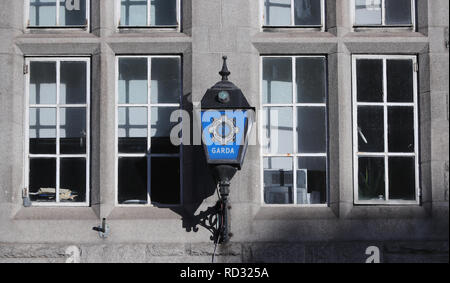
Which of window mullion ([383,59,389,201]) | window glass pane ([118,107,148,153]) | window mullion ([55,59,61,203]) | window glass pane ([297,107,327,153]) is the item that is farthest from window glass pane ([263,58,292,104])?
window mullion ([55,59,61,203])

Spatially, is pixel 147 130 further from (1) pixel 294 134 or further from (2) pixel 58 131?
(1) pixel 294 134

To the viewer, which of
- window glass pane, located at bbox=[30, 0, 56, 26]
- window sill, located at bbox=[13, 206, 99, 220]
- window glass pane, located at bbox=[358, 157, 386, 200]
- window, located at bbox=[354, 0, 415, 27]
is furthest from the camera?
window glass pane, located at bbox=[30, 0, 56, 26]

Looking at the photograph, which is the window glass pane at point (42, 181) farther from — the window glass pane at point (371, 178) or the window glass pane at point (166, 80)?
the window glass pane at point (371, 178)

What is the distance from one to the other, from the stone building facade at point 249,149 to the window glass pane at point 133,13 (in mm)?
25

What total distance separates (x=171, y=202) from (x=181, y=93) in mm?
1197

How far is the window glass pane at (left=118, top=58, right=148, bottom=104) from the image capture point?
12422 mm

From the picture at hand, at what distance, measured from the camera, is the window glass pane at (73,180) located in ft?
40.1

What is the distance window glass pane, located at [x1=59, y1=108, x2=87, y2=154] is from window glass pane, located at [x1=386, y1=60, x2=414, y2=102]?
11.0ft

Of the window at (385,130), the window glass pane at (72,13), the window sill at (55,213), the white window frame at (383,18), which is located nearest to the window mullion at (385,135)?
the window at (385,130)

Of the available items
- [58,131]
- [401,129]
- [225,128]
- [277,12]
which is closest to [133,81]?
[58,131]

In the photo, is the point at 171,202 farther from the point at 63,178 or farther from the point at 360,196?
the point at 360,196

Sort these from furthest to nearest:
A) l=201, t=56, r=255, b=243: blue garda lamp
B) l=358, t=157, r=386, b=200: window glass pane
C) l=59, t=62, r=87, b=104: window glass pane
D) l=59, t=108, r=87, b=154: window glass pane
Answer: l=59, t=62, r=87, b=104: window glass pane < l=59, t=108, r=87, b=154: window glass pane < l=358, t=157, r=386, b=200: window glass pane < l=201, t=56, r=255, b=243: blue garda lamp

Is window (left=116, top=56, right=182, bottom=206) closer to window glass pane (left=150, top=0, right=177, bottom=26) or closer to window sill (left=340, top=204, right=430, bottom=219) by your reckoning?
window glass pane (left=150, top=0, right=177, bottom=26)

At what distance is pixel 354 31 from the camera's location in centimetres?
1249
